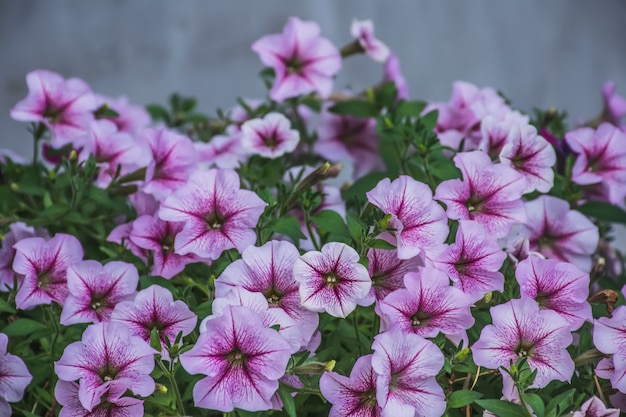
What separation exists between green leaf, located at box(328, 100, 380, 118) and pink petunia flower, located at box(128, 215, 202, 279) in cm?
28

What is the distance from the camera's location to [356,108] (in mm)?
952

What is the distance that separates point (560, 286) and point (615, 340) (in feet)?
0.18

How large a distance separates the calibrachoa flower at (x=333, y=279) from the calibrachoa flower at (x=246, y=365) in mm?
44

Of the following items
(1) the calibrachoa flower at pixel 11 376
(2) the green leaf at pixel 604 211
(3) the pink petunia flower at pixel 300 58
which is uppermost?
(3) the pink petunia flower at pixel 300 58

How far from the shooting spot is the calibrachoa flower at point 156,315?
0.64 meters

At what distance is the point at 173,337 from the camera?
0.65 metres

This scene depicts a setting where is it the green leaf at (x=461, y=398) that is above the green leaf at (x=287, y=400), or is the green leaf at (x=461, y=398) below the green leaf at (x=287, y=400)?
below

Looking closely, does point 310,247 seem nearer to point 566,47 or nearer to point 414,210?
point 414,210

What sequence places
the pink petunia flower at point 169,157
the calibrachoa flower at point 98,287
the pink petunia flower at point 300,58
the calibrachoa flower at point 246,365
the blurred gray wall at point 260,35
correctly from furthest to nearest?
1. the blurred gray wall at point 260,35
2. the pink petunia flower at point 300,58
3. the pink petunia flower at point 169,157
4. the calibrachoa flower at point 98,287
5. the calibrachoa flower at point 246,365

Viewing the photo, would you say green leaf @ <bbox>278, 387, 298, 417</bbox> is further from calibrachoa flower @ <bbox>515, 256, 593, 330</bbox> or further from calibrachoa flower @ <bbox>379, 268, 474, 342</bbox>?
calibrachoa flower @ <bbox>515, 256, 593, 330</bbox>

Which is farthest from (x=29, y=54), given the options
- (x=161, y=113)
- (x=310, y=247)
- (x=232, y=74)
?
(x=310, y=247)

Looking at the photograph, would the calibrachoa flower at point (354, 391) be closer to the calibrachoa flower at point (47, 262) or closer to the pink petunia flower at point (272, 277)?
the pink petunia flower at point (272, 277)

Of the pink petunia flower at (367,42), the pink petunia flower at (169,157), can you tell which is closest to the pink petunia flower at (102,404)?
the pink petunia flower at (169,157)

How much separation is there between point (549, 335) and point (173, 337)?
0.87 feet
